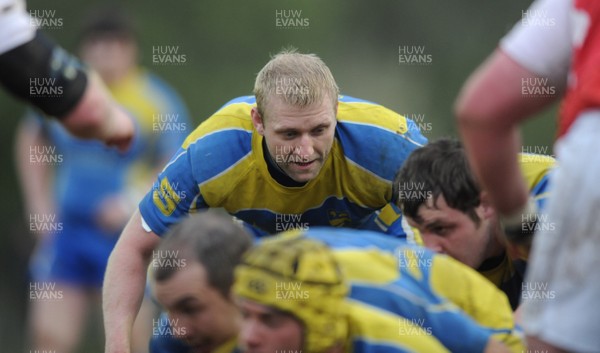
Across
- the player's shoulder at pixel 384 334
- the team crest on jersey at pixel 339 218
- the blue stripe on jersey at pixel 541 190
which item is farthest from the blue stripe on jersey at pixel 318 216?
the player's shoulder at pixel 384 334

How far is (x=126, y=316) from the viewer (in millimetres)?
5547

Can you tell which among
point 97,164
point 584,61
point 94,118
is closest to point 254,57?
point 97,164

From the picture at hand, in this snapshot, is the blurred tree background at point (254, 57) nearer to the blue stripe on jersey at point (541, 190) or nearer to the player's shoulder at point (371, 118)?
the player's shoulder at point (371, 118)

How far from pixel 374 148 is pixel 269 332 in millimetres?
1651

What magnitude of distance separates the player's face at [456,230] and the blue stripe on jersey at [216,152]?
81 centimetres

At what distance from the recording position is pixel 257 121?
220 inches

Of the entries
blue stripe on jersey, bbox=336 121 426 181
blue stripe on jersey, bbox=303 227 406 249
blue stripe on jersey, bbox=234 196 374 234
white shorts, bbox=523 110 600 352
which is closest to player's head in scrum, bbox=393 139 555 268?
blue stripe on jersey, bbox=336 121 426 181

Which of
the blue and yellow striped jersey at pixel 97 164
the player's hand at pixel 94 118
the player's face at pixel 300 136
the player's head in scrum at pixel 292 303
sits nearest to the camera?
the player's hand at pixel 94 118

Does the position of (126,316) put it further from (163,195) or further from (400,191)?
(400,191)

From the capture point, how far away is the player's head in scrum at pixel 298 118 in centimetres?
540

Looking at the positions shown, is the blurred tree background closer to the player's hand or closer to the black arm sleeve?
the player's hand

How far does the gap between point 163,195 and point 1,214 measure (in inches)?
303

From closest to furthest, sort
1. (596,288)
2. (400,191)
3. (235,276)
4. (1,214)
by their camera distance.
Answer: (596,288)
(235,276)
(400,191)
(1,214)

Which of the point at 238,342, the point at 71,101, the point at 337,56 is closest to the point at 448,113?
the point at 337,56
